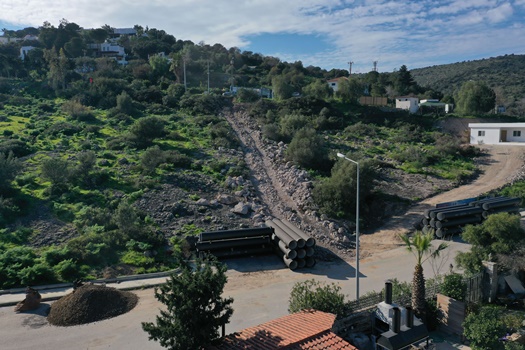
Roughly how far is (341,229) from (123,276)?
44.7 feet

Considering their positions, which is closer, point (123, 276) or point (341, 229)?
point (123, 276)

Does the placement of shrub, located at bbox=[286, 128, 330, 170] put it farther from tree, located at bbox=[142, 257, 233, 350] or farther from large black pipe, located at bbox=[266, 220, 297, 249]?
tree, located at bbox=[142, 257, 233, 350]

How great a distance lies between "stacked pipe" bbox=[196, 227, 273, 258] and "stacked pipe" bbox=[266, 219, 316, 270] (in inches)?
35.3

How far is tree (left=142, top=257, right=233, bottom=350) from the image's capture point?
11.1 m

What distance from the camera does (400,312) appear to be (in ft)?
44.3

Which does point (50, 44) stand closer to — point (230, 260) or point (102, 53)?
point (102, 53)

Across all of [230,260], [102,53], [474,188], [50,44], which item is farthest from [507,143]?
[50,44]

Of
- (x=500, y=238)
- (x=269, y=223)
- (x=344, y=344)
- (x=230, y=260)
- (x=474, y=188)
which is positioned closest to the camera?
(x=344, y=344)

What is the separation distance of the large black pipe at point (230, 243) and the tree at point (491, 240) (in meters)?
10.4

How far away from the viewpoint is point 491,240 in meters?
19.5

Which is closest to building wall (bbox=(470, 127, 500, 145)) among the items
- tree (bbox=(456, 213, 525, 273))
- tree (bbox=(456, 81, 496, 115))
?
tree (bbox=(456, 81, 496, 115))

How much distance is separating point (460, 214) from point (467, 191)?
30.0 feet

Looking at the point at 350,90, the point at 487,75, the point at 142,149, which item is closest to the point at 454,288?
the point at 142,149

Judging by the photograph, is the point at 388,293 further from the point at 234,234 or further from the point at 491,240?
the point at 234,234
